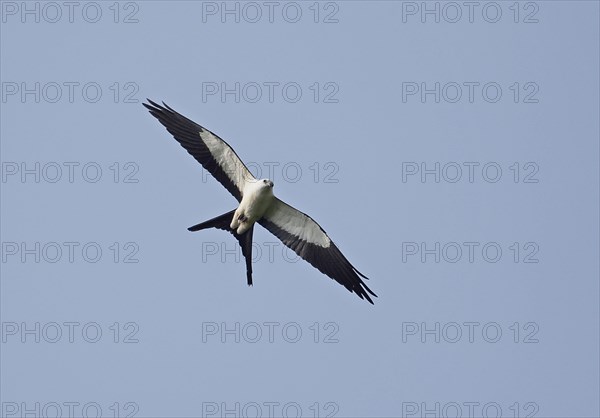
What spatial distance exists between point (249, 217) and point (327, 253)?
5.56ft

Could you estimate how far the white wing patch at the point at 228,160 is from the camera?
14281mm

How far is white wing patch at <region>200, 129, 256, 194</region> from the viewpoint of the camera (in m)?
14.3

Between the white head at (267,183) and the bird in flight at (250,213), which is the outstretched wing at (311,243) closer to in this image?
the bird in flight at (250,213)

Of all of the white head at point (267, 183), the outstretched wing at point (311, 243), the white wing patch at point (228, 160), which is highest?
the white wing patch at point (228, 160)

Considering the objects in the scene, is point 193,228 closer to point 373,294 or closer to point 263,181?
point 263,181

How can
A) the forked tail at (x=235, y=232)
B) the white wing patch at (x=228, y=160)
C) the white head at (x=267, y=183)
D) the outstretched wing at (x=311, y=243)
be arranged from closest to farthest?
the white head at (x=267, y=183)
the forked tail at (x=235, y=232)
the white wing patch at (x=228, y=160)
the outstretched wing at (x=311, y=243)

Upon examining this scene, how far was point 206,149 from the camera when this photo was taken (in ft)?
47.5

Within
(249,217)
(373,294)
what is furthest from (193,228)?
(373,294)

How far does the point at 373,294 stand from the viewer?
1447cm

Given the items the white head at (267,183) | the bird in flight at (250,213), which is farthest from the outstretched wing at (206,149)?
the white head at (267,183)

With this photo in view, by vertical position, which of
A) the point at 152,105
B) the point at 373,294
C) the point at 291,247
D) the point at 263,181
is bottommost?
the point at 373,294

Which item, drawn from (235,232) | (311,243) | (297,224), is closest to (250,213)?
(235,232)

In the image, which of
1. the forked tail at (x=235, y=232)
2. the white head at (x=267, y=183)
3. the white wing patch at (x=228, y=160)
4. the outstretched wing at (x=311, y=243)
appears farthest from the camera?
the outstretched wing at (x=311, y=243)

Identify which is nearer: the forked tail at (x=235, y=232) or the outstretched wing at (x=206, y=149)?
the forked tail at (x=235, y=232)
